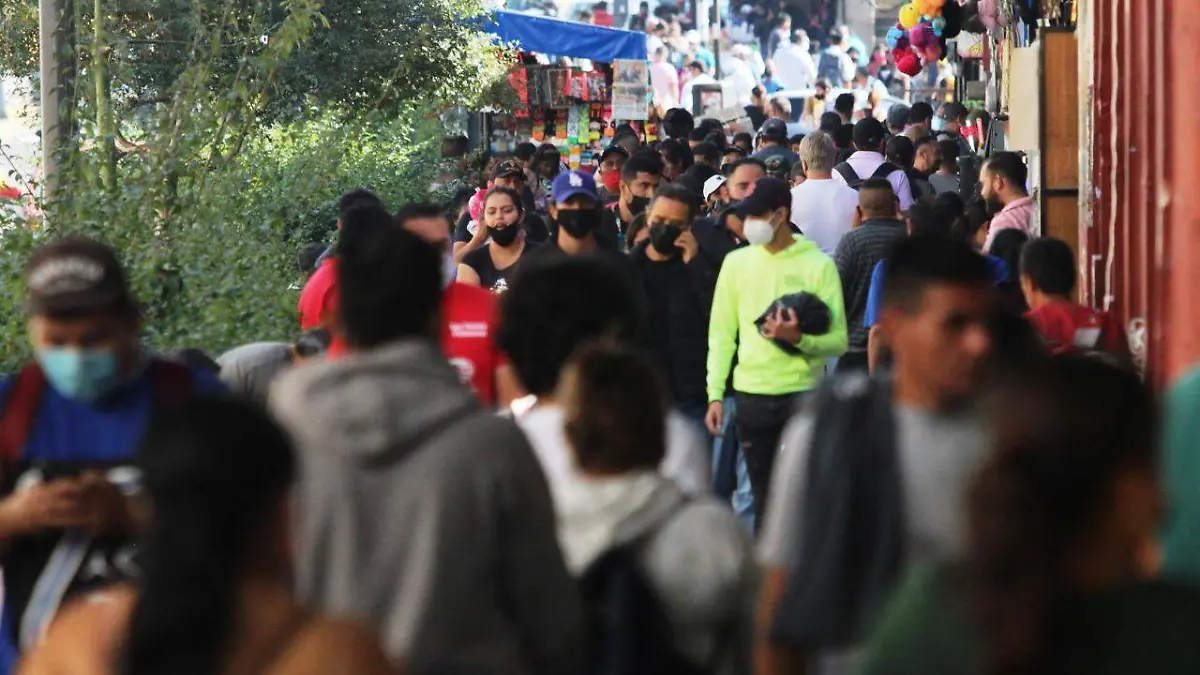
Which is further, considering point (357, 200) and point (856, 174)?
point (856, 174)

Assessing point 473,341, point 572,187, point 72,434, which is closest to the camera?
point 72,434

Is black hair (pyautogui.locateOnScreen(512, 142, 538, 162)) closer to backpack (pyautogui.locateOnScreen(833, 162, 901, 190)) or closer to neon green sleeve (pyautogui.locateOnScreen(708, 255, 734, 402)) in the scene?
backpack (pyautogui.locateOnScreen(833, 162, 901, 190))

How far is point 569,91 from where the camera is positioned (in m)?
23.8

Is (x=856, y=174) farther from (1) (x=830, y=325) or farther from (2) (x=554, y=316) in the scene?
(2) (x=554, y=316)

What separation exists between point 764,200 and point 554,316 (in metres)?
4.75

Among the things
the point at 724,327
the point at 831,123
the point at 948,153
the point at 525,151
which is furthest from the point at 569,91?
the point at 724,327

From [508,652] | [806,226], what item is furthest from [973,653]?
[806,226]

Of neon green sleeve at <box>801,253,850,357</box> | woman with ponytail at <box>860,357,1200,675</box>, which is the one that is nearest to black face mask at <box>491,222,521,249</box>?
neon green sleeve at <box>801,253,850,357</box>

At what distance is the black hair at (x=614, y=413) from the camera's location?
392 centimetres

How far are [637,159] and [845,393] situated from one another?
9240mm

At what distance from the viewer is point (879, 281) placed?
941cm

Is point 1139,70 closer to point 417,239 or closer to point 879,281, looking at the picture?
point 879,281

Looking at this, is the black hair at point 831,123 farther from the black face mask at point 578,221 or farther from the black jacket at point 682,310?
the black face mask at point 578,221

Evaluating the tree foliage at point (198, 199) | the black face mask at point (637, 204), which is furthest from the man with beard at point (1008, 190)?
the tree foliage at point (198, 199)
